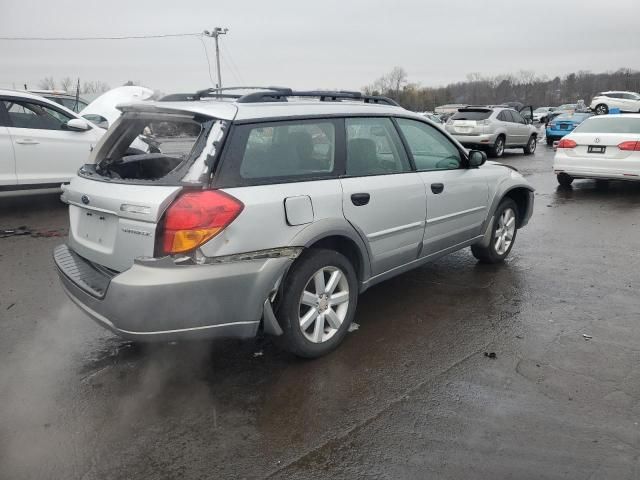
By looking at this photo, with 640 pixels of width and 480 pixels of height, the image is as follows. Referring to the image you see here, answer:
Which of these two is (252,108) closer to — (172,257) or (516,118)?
(172,257)

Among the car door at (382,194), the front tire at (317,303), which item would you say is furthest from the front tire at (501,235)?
the front tire at (317,303)

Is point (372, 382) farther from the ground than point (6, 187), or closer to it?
closer to it

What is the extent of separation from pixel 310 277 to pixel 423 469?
1299mm

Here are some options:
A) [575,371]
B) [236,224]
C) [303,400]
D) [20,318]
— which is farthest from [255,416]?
[20,318]

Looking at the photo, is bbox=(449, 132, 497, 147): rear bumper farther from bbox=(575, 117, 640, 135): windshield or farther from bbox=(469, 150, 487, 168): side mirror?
bbox=(469, 150, 487, 168): side mirror

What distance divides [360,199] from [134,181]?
4.82 ft

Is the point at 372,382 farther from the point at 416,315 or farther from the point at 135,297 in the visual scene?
the point at 135,297

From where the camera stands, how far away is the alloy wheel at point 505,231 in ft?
17.9

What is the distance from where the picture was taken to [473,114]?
16.5 metres

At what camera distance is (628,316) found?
4.27m

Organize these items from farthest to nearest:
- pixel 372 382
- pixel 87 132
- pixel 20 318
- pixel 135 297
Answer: pixel 87 132
pixel 20 318
pixel 372 382
pixel 135 297

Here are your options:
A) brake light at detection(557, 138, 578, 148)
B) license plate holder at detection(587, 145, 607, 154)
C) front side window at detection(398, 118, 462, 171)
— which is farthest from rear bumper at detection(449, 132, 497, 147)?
front side window at detection(398, 118, 462, 171)

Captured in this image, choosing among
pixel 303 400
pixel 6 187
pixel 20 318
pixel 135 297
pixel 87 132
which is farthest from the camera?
pixel 87 132

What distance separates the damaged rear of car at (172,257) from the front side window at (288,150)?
19 cm
